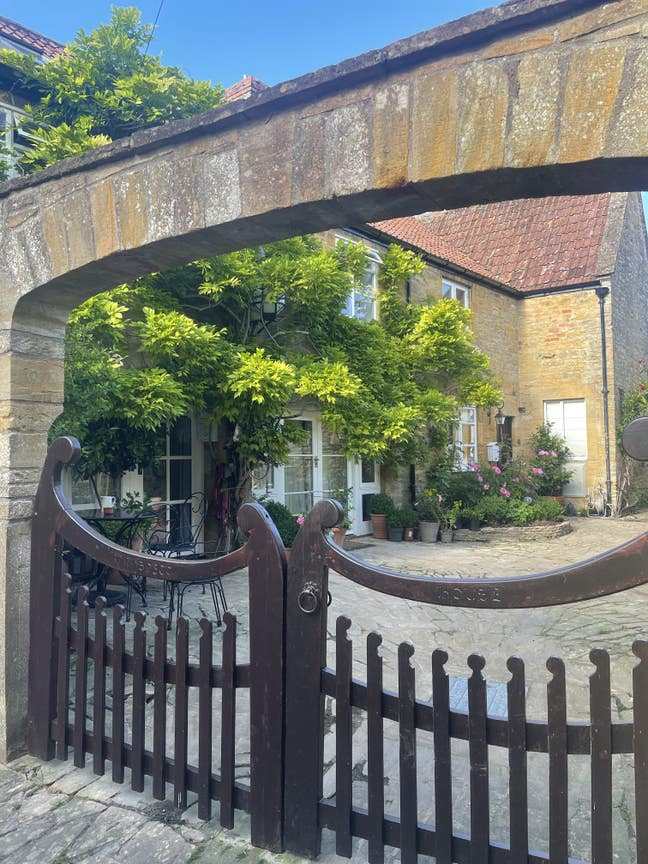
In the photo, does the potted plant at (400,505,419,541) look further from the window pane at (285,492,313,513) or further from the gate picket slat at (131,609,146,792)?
the gate picket slat at (131,609,146,792)

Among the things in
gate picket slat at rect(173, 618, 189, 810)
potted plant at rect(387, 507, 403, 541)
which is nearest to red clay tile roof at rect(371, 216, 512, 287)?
potted plant at rect(387, 507, 403, 541)

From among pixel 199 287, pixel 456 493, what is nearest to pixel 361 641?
pixel 199 287

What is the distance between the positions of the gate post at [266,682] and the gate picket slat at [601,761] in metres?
0.98

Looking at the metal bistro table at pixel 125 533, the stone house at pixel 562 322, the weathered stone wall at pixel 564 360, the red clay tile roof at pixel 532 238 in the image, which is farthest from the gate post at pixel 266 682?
the weathered stone wall at pixel 564 360

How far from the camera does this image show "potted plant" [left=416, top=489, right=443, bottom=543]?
34.5ft

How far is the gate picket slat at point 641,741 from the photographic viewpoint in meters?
1.59

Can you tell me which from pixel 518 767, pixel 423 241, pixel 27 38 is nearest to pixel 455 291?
pixel 423 241

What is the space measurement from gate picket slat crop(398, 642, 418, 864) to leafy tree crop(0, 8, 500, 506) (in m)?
3.62

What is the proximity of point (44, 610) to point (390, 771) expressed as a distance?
5.66 ft

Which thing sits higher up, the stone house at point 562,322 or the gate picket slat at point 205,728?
the stone house at point 562,322

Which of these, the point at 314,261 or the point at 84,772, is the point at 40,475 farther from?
the point at 314,261

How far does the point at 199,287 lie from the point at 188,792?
5529 millimetres

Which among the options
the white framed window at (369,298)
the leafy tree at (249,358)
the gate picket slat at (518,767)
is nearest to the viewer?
the gate picket slat at (518,767)

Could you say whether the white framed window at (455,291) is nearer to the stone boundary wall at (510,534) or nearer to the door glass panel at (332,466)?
the door glass panel at (332,466)
